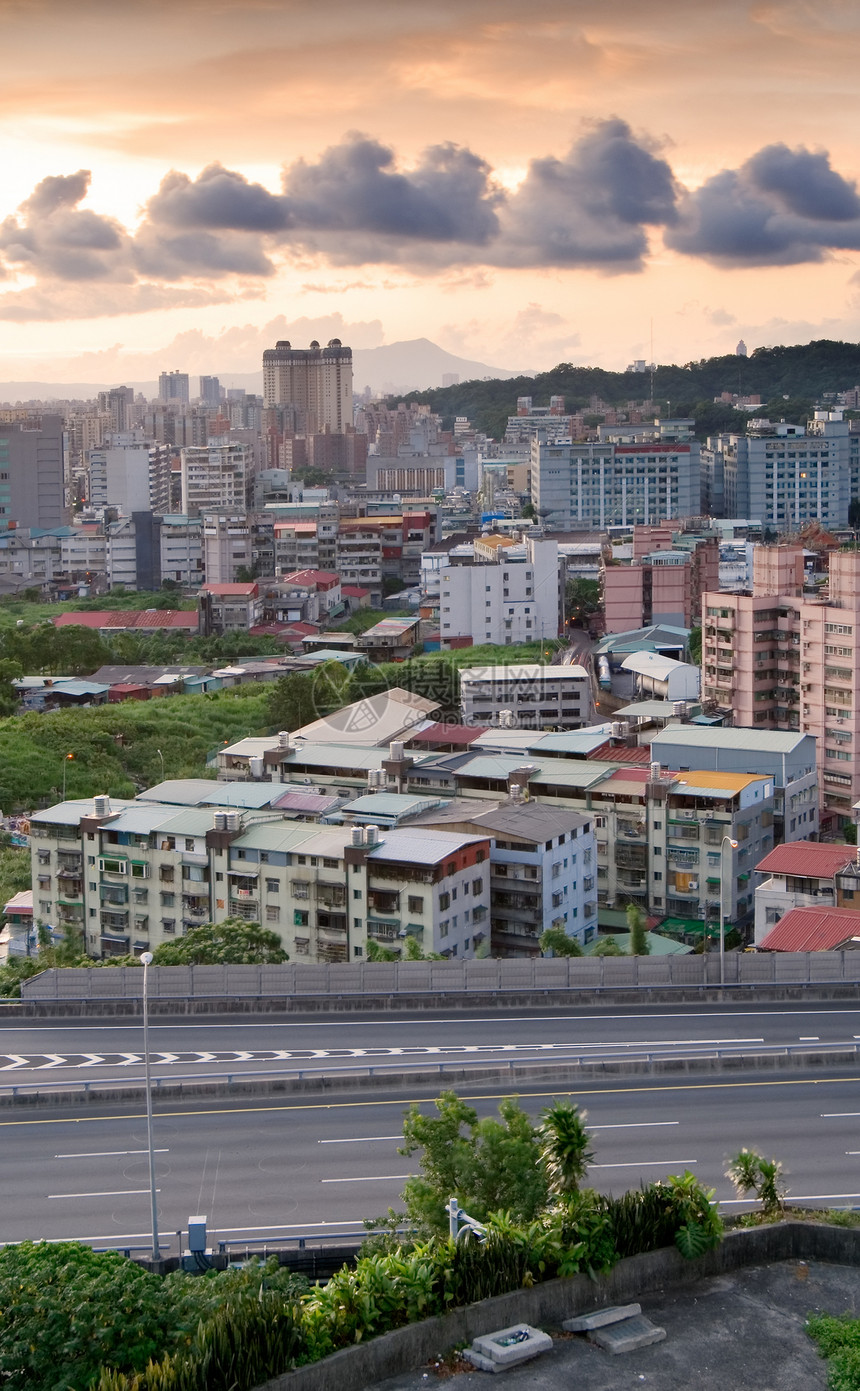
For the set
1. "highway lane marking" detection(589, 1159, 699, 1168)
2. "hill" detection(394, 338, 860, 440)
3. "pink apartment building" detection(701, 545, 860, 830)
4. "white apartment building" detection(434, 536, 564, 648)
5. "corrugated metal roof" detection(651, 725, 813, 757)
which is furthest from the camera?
"hill" detection(394, 338, 860, 440)

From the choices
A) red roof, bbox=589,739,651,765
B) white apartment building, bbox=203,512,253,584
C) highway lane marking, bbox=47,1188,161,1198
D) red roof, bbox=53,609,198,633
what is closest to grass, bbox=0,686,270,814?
red roof, bbox=589,739,651,765

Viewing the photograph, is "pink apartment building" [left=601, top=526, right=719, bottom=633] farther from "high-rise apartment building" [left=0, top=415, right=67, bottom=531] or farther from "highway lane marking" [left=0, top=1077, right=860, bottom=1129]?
"high-rise apartment building" [left=0, top=415, right=67, bottom=531]

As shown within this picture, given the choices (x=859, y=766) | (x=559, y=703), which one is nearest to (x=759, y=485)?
(x=559, y=703)

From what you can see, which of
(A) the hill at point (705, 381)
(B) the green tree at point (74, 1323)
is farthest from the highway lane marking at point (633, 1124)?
(A) the hill at point (705, 381)

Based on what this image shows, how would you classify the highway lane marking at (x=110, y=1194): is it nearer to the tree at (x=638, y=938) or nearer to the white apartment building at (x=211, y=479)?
the tree at (x=638, y=938)

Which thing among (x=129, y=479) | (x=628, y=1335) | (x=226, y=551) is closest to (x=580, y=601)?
(x=226, y=551)

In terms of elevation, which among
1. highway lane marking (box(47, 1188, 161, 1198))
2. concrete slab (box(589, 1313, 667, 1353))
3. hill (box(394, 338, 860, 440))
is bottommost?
highway lane marking (box(47, 1188, 161, 1198))

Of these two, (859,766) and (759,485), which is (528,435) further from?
(859,766)
